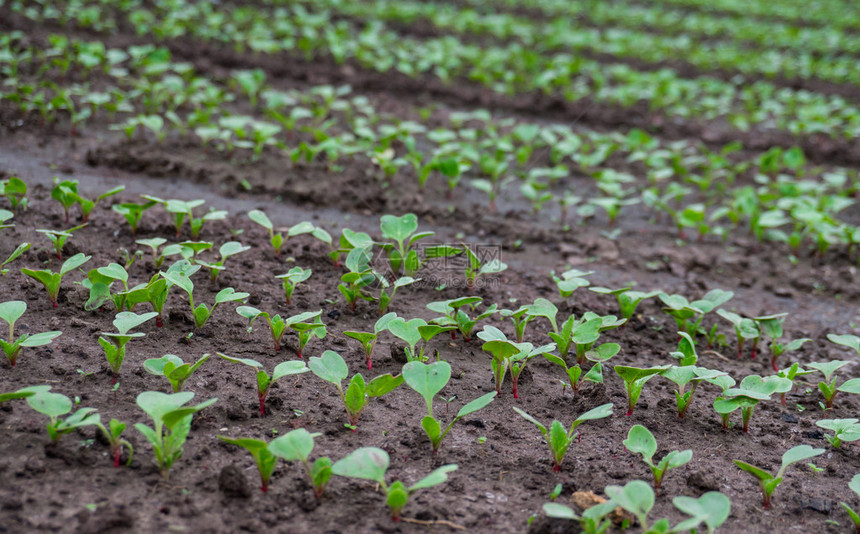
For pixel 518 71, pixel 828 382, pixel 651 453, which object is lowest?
pixel 828 382

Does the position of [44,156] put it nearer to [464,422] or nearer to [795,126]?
[464,422]

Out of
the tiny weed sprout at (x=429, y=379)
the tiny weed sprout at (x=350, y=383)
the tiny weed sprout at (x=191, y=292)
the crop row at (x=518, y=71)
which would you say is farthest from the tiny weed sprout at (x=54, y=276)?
the crop row at (x=518, y=71)

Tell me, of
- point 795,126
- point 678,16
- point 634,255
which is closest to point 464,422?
point 634,255

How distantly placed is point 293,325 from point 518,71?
5592 millimetres

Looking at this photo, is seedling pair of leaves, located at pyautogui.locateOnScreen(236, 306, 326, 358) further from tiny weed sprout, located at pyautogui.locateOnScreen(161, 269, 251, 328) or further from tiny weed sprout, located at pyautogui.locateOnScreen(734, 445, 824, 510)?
tiny weed sprout, located at pyautogui.locateOnScreen(734, 445, 824, 510)

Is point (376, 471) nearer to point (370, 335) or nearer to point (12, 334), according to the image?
point (370, 335)

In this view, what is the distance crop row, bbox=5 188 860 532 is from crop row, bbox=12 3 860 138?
146 inches

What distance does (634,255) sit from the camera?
3.67 meters

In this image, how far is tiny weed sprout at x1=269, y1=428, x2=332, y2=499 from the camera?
1.60m

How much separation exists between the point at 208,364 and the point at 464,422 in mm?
904

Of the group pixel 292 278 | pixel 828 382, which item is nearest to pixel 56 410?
pixel 292 278

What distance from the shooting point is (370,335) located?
2115 millimetres

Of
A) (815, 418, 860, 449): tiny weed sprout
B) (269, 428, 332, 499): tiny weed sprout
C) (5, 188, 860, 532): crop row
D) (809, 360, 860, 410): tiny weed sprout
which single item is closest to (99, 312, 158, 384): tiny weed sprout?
(5, 188, 860, 532): crop row

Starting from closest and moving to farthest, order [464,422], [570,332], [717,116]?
1. [464,422]
2. [570,332]
3. [717,116]
